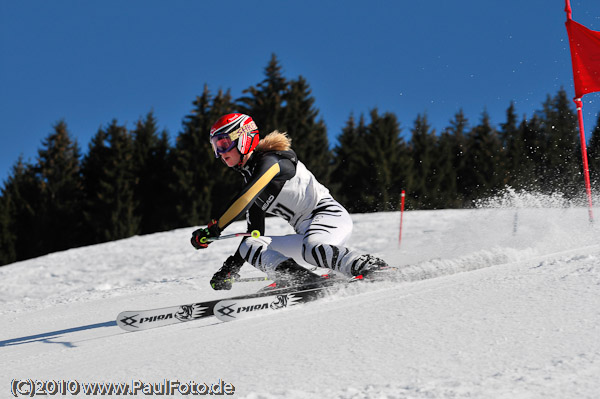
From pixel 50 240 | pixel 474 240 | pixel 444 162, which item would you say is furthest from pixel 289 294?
pixel 444 162

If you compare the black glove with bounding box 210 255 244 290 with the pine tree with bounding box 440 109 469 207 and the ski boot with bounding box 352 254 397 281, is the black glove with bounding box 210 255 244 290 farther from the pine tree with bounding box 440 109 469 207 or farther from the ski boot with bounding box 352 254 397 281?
the pine tree with bounding box 440 109 469 207

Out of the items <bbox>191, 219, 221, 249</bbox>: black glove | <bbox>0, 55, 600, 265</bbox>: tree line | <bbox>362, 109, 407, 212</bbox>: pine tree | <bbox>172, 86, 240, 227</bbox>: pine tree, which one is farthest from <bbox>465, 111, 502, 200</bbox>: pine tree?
<bbox>191, 219, 221, 249</bbox>: black glove

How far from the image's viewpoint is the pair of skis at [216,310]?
4105mm

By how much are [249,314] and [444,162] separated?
38076 millimetres

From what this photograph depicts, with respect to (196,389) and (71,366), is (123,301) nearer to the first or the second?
(71,366)

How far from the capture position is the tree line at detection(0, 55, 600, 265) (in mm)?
32000

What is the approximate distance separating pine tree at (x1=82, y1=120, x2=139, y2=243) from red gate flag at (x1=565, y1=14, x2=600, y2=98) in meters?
26.5

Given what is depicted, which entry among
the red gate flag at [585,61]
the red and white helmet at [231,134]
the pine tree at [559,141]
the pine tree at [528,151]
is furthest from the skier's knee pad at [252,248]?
the pine tree at [528,151]

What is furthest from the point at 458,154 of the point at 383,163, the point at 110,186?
the point at 110,186

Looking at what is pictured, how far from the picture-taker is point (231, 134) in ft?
14.8

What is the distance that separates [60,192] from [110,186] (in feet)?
13.2

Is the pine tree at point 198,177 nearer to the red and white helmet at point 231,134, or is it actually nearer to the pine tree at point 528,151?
the pine tree at point 528,151

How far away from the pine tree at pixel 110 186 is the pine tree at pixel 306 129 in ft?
33.1

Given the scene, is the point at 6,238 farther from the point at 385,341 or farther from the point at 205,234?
the point at 385,341
